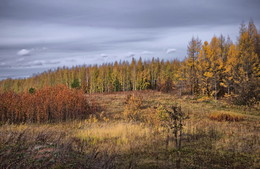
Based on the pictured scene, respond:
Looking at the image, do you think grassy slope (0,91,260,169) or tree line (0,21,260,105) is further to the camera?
tree line (0,21,260,105)

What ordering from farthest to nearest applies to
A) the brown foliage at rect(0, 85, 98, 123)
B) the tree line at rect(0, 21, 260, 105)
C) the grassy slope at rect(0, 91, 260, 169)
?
the tree line at rect(0, 21, 260, 105)
the brown foliage at rect(0, 85, 98, 123)
the grassy slope at rect(0, 91, 260, 169)

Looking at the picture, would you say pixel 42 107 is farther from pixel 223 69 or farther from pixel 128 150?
pixel 223 69

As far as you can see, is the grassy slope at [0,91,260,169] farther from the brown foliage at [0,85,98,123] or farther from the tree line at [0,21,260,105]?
the tree line at [0,21,260,105]

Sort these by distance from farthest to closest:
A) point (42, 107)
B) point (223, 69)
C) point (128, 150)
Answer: point (223, 69), point (42, 107), point (128, 150)

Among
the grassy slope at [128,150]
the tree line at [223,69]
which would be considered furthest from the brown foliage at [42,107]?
the grassy slope at [128,150]

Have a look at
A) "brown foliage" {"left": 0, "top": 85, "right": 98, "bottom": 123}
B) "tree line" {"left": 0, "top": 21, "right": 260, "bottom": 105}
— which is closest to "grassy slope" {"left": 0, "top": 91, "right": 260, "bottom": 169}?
"brown foliage" {"left": 0, "top": 85, "right": 98, "bottom": 123}

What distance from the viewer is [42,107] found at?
1575 centimetres

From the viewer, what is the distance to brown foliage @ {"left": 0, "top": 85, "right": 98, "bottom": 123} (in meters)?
15.1

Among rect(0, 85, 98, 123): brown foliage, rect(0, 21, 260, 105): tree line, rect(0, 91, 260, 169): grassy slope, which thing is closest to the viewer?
rect(0, 91, 260, 169): grassy slope

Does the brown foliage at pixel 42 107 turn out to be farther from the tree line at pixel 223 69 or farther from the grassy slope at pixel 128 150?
the grassy slope at pixel 128 150

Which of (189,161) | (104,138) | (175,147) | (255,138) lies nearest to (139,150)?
(175,147)

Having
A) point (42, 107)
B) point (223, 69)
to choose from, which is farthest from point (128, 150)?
point (223, 69)

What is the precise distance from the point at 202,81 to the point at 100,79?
43.4 m

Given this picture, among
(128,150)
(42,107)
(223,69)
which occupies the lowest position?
(128,150)
